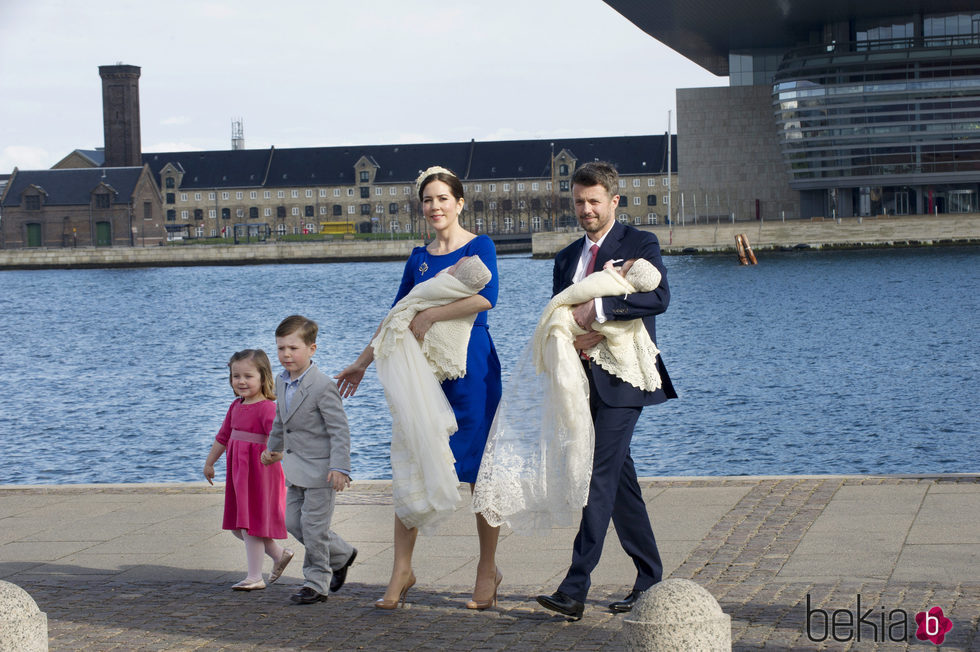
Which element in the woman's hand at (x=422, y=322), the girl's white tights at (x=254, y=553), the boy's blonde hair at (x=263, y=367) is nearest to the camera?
the woman's hand at (x=422, y=322)

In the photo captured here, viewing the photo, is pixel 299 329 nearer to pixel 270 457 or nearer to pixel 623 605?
pixel 270 457

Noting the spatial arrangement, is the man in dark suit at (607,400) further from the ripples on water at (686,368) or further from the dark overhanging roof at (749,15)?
the dark overhanging roof at (749,15)

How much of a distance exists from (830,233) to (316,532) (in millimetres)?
84554

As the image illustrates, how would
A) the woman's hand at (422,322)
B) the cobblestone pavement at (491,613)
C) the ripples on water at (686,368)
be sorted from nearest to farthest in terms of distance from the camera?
the cobblestone pavement at (491,613) → the woman's hand at (422,322) → the ripples on water at (686,368)

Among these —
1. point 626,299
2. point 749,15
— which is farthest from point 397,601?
point 749,15

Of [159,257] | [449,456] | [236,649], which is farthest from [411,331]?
[159,257]

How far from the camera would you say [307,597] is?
20.1 ft

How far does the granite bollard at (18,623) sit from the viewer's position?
4.28 metres

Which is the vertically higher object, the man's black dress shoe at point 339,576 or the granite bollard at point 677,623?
the granite bollard at point 677,623

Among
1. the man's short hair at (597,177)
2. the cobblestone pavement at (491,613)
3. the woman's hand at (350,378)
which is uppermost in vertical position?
the man's short hair at (597,177)

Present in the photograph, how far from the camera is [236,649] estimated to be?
5316 mm

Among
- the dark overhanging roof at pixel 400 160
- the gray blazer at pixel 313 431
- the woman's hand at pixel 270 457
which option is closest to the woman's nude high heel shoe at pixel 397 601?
the gray blazer at pixel 313 431

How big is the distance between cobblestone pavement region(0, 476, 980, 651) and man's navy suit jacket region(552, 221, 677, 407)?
39.8 inches

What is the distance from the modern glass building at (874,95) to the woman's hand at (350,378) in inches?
3256
